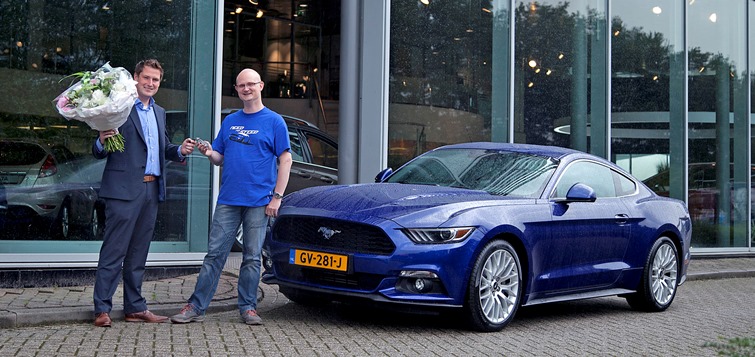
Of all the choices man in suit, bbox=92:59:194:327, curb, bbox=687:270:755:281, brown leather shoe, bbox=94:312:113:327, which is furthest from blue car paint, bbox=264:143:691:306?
curb, bbox=687:270:755:281

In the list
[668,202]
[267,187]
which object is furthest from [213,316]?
[668,202]

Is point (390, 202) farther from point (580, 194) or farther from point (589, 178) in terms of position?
point (589, 178)

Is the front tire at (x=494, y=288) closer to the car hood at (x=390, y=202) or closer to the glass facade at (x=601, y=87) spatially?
the car hood at (x=390, y=202)

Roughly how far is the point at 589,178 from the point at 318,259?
2907 millimetres

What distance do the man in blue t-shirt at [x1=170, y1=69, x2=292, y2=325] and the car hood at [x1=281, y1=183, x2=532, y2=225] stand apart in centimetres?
31

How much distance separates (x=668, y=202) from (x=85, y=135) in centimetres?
553

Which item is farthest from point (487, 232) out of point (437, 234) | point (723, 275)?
point (723, 275)

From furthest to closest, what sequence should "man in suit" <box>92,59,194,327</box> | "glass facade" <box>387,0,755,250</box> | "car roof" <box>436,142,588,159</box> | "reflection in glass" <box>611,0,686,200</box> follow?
→ "reflection in glass" <box>611,0,686,200</box> < "glass facade" <box>387,0,755,250</box> < "car roof" <box>436,142,588,159</box> < "man in suit" <box>92,59,194,327</box>

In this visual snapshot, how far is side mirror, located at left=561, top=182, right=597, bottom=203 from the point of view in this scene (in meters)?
8.33

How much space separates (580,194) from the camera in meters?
8.33

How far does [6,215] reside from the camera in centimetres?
904

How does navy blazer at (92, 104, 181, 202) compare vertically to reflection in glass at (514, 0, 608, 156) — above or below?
below

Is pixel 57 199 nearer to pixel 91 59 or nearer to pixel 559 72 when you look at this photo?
pixel 91 59

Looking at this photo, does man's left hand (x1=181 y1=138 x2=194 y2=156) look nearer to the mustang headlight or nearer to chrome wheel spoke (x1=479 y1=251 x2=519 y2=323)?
the mustang headlight
